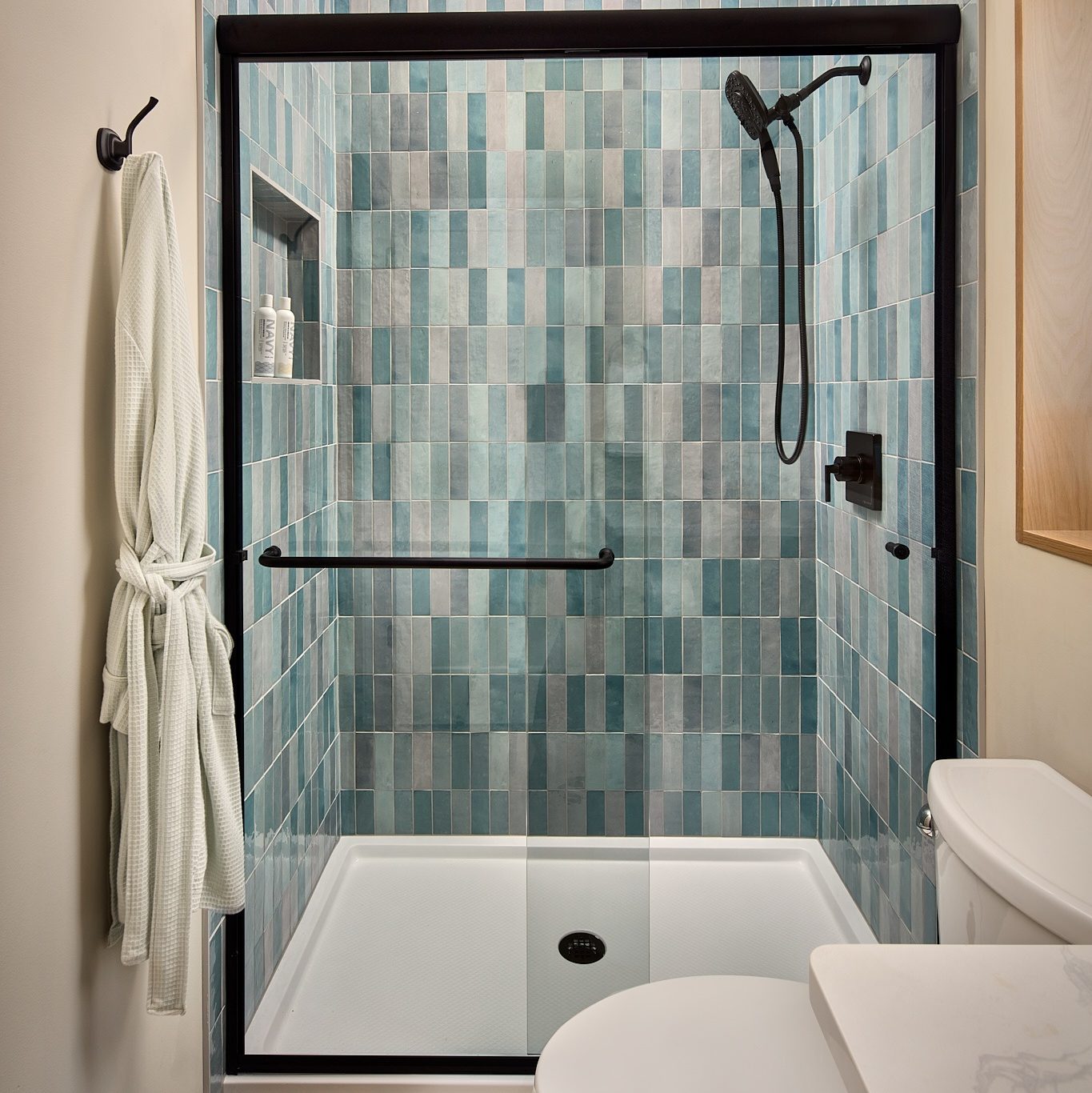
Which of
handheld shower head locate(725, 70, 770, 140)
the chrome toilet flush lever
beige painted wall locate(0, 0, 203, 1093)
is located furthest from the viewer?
the chrome toilet flush lever

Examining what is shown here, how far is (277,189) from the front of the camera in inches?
71.0

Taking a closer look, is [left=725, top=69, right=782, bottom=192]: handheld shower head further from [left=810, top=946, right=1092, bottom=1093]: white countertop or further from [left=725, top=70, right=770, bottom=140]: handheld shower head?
[left=810, top=946, right=1092, bottom=1093]: white countertop

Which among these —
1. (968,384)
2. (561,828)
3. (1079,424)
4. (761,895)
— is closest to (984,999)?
(1079,424)

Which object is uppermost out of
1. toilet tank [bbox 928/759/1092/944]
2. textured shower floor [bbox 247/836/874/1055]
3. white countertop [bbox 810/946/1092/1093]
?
white countertop [bbox 810/946/1092/1093]

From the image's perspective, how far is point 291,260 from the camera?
5.88 feet

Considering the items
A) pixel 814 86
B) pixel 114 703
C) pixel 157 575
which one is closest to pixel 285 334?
pixel 157 575

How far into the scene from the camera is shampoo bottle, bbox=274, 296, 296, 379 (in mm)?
1806

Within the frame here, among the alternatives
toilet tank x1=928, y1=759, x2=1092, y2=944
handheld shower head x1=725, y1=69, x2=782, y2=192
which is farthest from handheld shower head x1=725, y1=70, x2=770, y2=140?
toilet tank x1=928, y1=759, x2=1092, y2=944

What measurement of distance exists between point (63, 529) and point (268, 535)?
560 mm

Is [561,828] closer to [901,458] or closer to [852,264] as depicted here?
[901,458]

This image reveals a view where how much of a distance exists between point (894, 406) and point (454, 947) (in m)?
1.35

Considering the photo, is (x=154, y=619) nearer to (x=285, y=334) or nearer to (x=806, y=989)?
(x=285, y=334)

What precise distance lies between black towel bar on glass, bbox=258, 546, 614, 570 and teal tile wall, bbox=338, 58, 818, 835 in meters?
0.02

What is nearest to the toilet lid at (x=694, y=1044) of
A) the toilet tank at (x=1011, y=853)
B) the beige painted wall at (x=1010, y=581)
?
the toilet tank at (x=1011, y=853)
